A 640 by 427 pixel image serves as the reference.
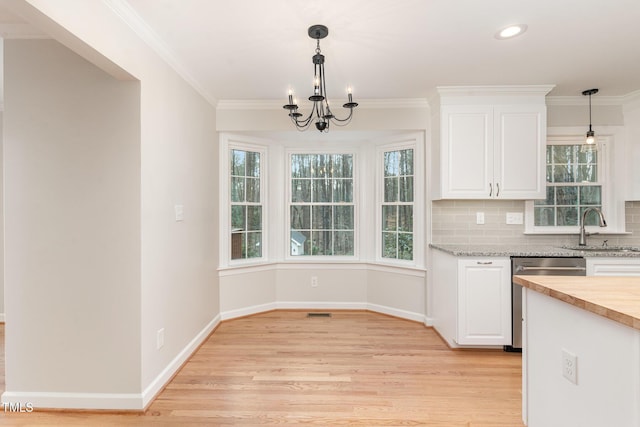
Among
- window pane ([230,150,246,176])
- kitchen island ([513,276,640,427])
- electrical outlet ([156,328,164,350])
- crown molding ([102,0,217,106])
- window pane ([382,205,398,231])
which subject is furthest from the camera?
window pane ([382,205,398,231])

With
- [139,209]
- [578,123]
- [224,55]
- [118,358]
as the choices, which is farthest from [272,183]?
[578,123]

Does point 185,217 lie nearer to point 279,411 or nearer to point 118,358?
point 118,358

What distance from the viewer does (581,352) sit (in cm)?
132

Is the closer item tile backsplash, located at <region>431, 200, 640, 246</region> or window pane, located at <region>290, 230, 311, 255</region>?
tile backsplash, located at <region>431, 200, 640, 246</region>

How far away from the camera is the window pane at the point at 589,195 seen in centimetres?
357

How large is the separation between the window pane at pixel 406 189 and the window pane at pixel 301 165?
3.96 ft

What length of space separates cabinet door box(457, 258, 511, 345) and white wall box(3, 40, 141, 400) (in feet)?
8.47

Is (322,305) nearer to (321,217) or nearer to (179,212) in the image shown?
(321,217)

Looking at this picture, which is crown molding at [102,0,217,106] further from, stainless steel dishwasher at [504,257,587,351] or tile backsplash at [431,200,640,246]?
stainless steel dishwasher at [504,257,587,351]

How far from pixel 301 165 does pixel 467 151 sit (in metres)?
2.02

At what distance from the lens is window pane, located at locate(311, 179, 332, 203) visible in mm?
4332

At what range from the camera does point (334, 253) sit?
434 centimetres

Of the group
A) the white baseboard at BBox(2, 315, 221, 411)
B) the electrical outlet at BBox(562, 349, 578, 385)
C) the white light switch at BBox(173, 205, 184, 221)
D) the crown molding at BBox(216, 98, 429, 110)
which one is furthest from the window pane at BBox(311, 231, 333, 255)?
the electrical outlet at BBox(562, 349, 578, 385)

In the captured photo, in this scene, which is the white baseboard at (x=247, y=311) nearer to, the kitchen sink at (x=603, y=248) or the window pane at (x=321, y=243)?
the window pane at (x=321, y=243)
